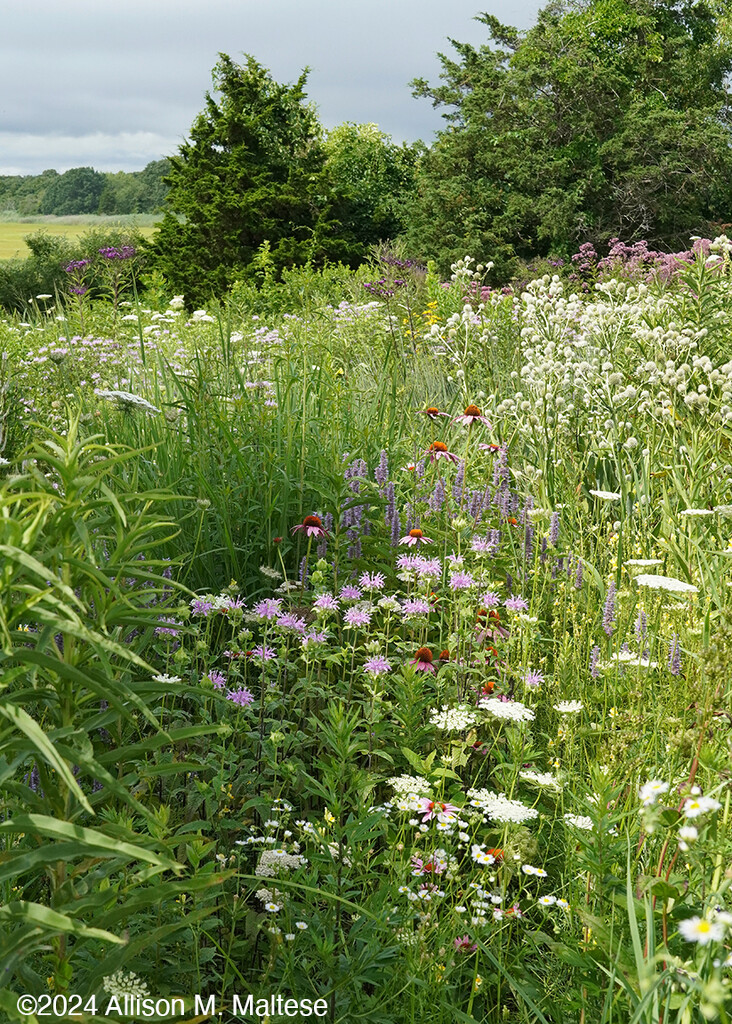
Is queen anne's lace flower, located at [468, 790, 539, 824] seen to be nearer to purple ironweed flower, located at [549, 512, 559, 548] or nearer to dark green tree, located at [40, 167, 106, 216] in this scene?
purple ironweed flower, located at [549, 512, 559, 548]

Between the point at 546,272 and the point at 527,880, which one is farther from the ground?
the point at 546,272

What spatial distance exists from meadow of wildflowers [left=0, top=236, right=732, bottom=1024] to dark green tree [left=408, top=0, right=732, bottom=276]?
1831 cm

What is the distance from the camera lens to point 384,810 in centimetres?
185

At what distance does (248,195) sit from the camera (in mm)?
19391

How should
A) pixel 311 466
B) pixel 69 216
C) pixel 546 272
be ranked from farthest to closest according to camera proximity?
1. pixel 69 216
2. pixel 546 272
3. pixel 311 466

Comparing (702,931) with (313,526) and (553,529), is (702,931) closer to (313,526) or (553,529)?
(313,526)

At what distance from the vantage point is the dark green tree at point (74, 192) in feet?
163

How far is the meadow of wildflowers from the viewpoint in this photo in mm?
1343

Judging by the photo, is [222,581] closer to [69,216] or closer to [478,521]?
[478,521]

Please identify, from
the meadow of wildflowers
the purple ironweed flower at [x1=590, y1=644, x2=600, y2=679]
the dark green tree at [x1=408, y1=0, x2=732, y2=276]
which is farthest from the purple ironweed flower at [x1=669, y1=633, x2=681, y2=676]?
the dark green tree at [x1=408, y1=0, x2=732, y2=276]

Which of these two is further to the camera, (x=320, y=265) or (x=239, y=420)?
(x=320, y=265)

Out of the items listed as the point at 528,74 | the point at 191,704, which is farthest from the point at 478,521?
the point at 528,74

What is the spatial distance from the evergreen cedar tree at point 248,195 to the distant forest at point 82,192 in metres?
24.3

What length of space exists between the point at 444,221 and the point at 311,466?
20.4 m
